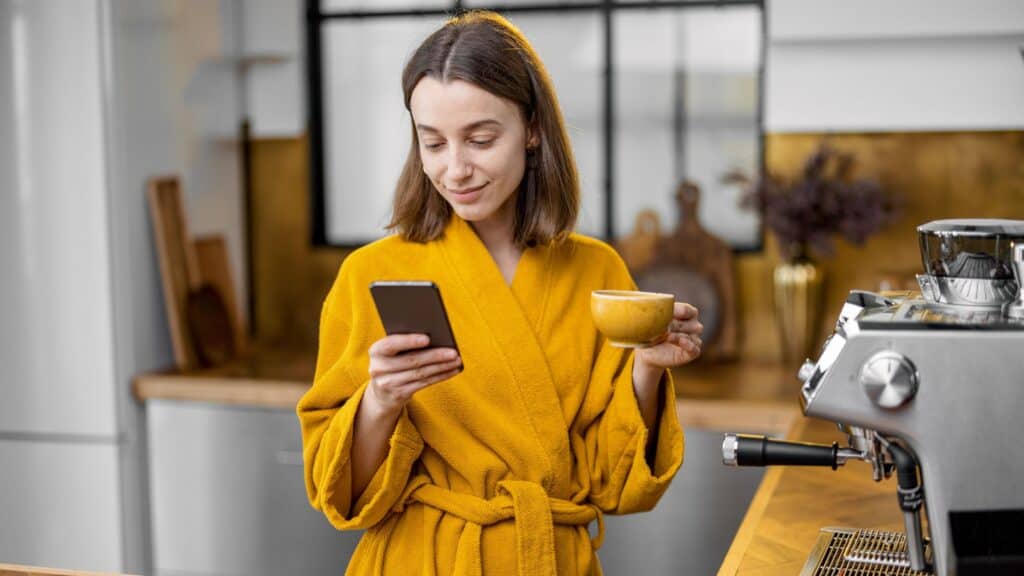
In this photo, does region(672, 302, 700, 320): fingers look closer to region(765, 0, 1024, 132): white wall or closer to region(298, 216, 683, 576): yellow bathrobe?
region(298, 216, 683, 576): yellow bathrobe

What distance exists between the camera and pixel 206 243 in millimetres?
3383

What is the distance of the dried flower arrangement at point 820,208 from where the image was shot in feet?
9.76

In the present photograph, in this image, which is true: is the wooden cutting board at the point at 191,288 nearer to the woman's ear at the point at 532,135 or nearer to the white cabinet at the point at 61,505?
the white cabinet at the point at 61,505

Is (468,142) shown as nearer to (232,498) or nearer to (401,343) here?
(401,343)

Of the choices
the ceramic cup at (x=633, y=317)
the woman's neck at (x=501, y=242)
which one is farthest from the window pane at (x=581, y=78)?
the ceramic cup at (x=633, y=317)

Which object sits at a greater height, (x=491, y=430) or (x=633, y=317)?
(x=633, y=317)

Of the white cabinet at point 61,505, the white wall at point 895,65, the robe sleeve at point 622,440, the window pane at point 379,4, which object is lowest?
the white cabinet at point 61,505

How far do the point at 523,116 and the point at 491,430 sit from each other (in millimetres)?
425

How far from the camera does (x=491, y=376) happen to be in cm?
162

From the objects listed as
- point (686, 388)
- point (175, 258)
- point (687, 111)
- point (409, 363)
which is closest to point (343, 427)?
point (409, 363)

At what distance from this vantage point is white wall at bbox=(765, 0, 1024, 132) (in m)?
2.70

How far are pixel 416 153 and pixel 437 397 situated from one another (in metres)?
0.34

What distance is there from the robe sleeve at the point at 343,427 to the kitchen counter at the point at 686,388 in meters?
1.27

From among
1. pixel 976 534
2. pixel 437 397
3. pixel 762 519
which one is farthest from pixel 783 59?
pixel 976 534
